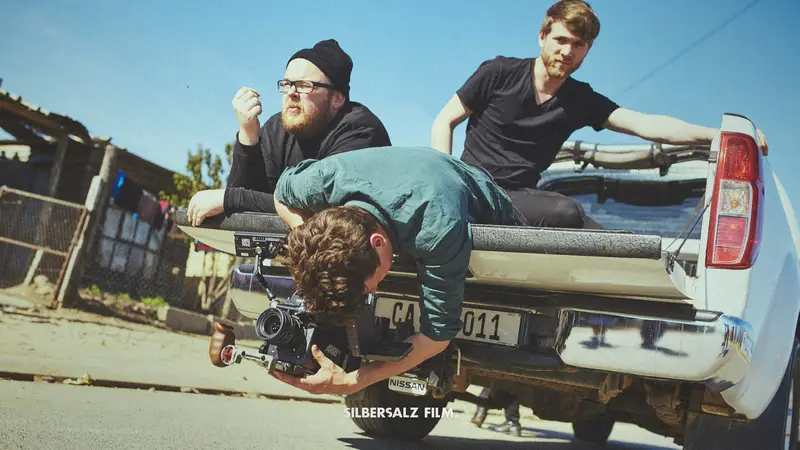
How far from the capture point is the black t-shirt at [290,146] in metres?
3.50

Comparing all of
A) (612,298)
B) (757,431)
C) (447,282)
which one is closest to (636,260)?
(612,298)

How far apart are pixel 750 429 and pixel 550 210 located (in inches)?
48.2

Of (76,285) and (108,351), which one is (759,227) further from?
(76,285)

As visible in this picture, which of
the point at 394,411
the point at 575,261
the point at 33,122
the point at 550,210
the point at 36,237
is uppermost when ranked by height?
the point at 33,122

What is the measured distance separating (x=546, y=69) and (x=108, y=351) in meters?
5.25

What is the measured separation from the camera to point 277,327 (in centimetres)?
243

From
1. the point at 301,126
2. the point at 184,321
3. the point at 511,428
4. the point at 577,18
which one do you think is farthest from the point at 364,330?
the point at 184,321

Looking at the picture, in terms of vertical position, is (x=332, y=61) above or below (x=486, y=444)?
above

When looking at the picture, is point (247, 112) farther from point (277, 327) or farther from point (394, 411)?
point (394, 411)

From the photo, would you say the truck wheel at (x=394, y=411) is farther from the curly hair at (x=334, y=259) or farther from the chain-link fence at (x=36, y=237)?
the chain-link fence at (x=36, y=237)

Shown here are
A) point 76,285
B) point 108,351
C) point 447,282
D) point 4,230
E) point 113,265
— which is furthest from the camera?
point 113,265

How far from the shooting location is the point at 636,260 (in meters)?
2.38

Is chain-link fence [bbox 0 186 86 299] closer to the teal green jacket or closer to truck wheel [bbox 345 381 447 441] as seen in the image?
truck wheel [bbox 345 381 447 441]

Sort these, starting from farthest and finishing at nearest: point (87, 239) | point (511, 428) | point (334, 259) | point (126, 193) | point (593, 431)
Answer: point (126, 193), point (87, 239), point (593, 431), point (511, 428), point (334, 259)
